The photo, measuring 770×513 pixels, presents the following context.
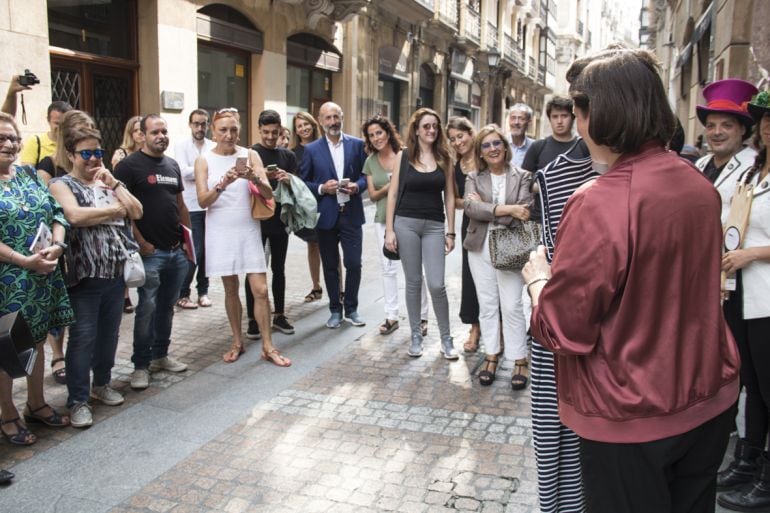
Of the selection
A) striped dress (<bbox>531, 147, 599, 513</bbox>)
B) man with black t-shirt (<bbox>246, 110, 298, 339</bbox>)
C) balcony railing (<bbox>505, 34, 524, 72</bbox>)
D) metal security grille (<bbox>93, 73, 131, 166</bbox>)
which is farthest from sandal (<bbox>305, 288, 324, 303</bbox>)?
balcony railing (<bbox>505, 34, 524, 72</bbox>)

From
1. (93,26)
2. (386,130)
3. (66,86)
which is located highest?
(93,26)

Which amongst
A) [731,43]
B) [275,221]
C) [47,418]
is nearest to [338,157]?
[275,221]

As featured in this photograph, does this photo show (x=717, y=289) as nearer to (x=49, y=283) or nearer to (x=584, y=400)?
(x=584, y=400)

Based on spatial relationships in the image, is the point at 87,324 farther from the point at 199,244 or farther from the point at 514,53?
the point at 514,53

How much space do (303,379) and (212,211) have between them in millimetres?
1545

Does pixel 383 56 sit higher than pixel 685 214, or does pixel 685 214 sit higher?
pixel 383 56

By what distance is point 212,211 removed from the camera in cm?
554

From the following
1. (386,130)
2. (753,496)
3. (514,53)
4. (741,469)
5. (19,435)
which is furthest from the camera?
(514,53)

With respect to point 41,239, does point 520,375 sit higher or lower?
lower

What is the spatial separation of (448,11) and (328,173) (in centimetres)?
1873

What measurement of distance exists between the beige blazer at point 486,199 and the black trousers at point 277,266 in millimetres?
2002

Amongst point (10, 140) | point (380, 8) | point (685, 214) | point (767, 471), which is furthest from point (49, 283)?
point (380, 8)

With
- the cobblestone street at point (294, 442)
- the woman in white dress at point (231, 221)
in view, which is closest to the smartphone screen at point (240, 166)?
the woman in white dress at point (231, 221)

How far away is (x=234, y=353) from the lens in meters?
5.71
